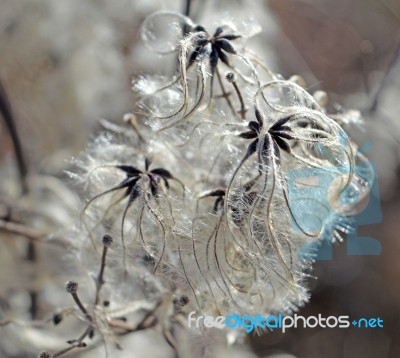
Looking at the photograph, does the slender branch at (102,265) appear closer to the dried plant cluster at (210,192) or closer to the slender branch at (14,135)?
the dried plant cluster at (210,192)

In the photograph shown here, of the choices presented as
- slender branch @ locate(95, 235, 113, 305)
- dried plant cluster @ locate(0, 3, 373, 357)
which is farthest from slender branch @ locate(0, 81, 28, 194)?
slender branch @ locate(95, 235, 113, 305)

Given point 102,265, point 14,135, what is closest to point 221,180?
point 102,265

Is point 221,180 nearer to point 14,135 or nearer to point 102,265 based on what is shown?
point 102,265

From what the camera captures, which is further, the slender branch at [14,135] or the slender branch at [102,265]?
the slender branch at [14,135]

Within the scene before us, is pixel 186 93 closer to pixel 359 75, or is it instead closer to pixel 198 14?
pixel 198 14

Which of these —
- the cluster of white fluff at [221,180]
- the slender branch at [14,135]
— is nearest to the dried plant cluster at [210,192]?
the cluster of white fluff at [221,180]

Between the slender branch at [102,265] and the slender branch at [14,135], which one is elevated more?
the slender branch at [14,135]

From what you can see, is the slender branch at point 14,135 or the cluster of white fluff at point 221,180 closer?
the cluster of white fluff at point 221,180

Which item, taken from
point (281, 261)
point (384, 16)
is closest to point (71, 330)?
point (281, 261)
